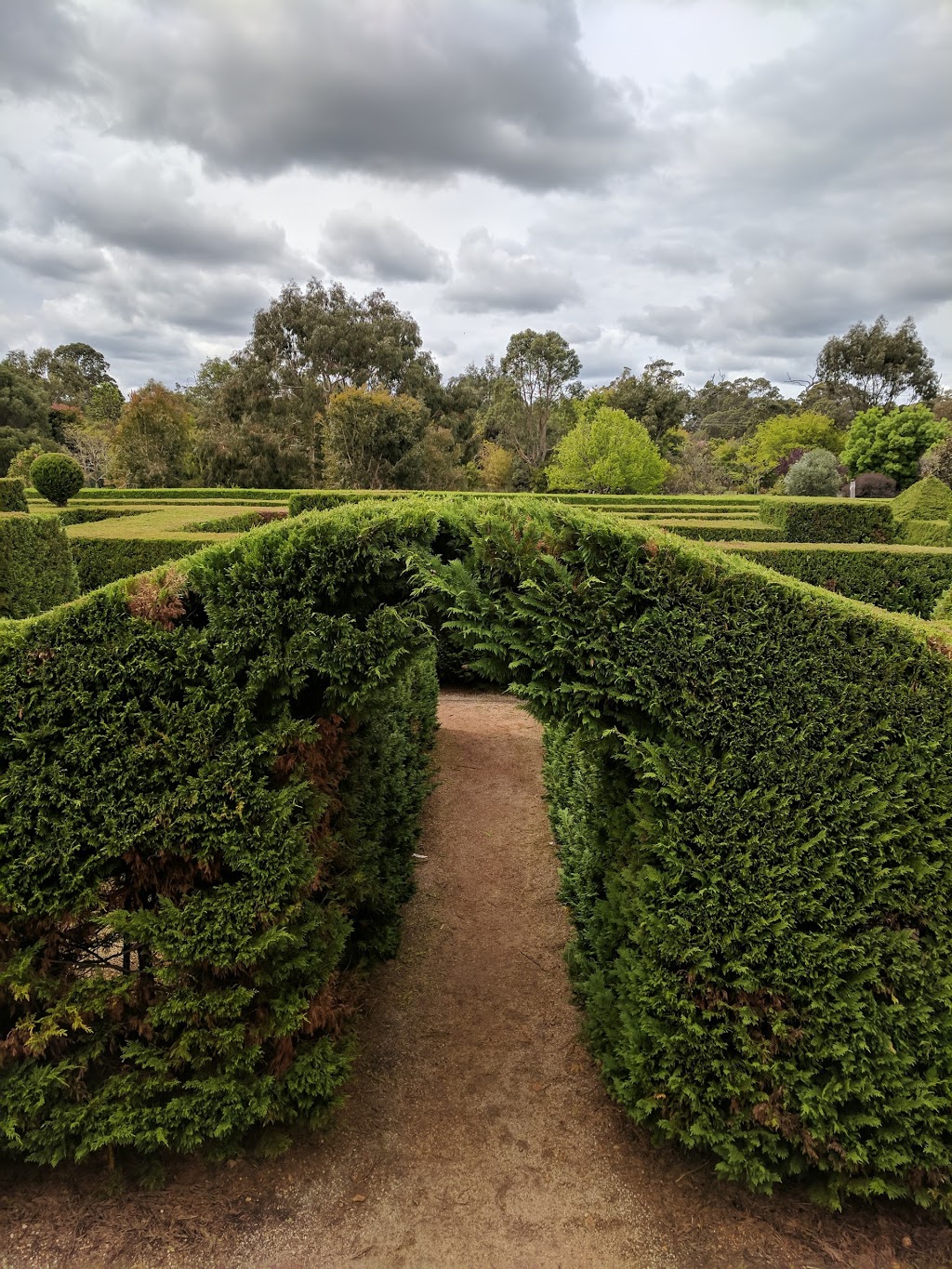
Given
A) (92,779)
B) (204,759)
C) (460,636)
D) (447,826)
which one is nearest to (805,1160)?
(460,636)

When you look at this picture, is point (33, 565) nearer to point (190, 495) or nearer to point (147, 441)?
point (190, 495)

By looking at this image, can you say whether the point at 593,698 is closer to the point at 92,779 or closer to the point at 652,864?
the point at 652,864

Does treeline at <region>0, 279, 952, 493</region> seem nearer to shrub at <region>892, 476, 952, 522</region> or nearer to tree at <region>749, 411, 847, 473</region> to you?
tree at <region>749, 411, 847, 473</region>

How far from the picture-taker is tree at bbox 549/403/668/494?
35.3m

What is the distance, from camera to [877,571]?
1268 centimetres

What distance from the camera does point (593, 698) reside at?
10.8 ft

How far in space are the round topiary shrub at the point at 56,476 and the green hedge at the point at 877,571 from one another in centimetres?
1843

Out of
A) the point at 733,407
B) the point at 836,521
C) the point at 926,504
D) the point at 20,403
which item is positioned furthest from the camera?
the point at 733,407

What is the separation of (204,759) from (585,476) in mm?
35589

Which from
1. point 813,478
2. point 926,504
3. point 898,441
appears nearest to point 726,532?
point 926,504

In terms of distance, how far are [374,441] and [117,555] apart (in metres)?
23.1

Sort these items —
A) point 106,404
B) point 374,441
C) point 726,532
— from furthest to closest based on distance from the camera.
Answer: point 106,404 → point 374,441 → point 726,532

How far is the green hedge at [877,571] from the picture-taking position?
12391 millimetres

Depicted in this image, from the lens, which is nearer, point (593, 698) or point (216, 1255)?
point (216, 1255)
